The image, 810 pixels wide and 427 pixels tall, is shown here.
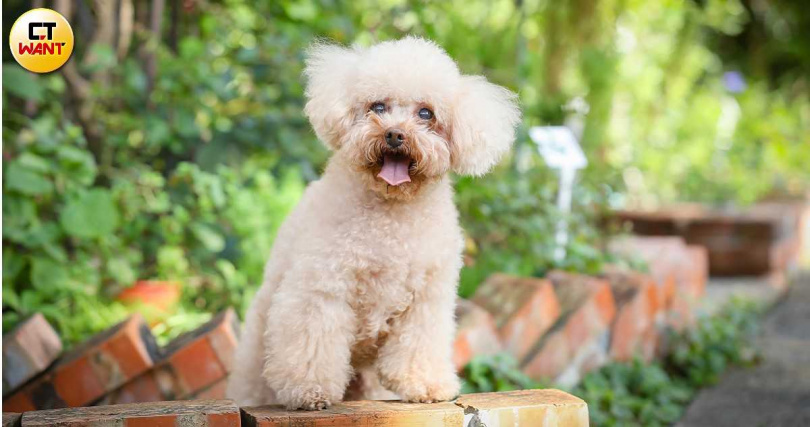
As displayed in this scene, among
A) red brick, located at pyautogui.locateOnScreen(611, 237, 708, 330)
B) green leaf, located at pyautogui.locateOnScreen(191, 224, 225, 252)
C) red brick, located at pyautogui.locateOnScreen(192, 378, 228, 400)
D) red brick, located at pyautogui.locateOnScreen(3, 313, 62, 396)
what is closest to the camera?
red brick, located at pyautogui.locateOnScreen(3, 313, 62, 396)

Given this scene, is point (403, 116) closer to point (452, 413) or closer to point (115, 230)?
point (452, 413)

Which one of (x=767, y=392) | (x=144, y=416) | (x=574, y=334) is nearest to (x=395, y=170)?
(x=144, y=416)

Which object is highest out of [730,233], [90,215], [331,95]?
[331,95]

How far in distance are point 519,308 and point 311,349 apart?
1.40 meters

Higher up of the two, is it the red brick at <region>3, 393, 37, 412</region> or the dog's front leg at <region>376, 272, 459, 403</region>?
the dog's front leg at <region>376, 272, 459, 403</region>

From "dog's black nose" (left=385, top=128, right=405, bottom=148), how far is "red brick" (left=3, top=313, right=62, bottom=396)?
1.33 metres

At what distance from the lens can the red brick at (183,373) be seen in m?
2.55

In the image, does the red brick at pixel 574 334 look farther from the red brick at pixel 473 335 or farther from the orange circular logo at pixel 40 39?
the orange circular logo at pixel 40 39

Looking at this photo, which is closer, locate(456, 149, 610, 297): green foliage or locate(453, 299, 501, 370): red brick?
locate(453, 299, 501, 370): red brick

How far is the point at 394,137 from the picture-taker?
1.98 meters

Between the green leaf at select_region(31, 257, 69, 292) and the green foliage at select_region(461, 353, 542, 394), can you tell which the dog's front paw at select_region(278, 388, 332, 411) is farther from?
the green leaf at select_region(31, 257, 69, 292)

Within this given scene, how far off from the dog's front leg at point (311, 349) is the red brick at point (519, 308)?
1256mm

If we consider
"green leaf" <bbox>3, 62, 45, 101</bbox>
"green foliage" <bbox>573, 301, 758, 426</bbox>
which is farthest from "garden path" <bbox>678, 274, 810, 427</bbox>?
"green leaf" <bbox>3, 62, 45, 101</bbox>

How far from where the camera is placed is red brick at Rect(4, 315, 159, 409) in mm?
2461
